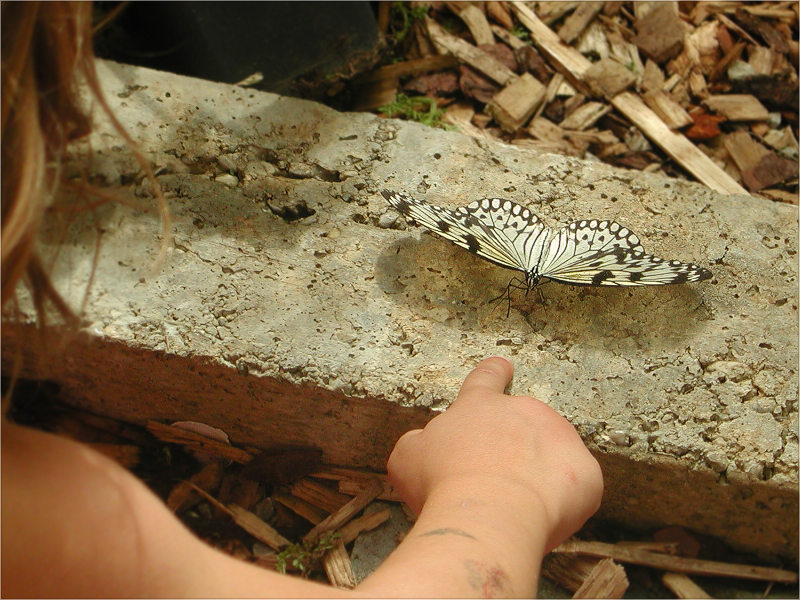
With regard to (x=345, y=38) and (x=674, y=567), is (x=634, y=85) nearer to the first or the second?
(x=345, y=38)

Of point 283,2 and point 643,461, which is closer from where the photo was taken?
point 643,461

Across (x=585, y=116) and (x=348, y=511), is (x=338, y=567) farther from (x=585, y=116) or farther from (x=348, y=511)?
(x=585, y=116)

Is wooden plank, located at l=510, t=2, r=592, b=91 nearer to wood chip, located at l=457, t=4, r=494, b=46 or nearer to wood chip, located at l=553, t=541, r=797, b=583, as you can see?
wood chip, located at l=457, t=4, r=494, b=46

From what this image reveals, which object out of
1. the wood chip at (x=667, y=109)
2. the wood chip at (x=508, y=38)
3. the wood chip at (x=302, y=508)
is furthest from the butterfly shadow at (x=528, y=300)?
the wood chip at (x=508, y=38)

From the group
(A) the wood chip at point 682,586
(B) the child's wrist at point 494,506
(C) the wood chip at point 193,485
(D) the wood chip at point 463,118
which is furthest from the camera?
(D) the wood chip at point 463,118

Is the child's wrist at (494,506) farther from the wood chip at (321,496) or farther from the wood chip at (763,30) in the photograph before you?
the wood chip at (763,30)

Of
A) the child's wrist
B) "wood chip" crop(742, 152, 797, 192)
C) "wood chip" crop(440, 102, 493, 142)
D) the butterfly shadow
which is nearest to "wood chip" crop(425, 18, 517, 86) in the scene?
"wood chip" crop(440, 102, 493, 142)

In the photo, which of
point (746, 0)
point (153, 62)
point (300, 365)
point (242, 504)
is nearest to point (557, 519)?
point (300, 365)
